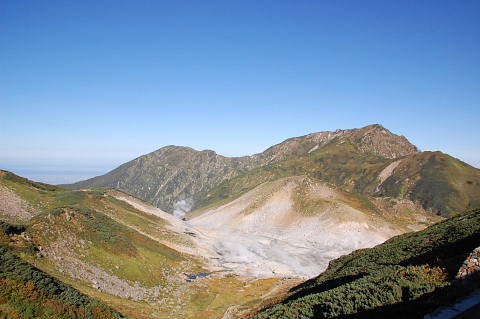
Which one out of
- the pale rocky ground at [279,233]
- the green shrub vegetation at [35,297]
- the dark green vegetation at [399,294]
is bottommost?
the pale rocky ground at [279,233]

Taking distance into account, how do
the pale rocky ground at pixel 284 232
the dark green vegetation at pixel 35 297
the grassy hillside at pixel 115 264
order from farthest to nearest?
the pale rocky ground at pixel 284 232
the grassy hillside at pixel 115 264
the dark green vegetation at pixel 35 297

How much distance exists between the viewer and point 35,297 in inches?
1211

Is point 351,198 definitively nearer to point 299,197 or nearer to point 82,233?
point 299,197

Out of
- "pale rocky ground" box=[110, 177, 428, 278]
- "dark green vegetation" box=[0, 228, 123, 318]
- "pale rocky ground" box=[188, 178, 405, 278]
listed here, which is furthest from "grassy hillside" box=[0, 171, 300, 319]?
"pale rocky ground" box=[188, 178, 405, 278]

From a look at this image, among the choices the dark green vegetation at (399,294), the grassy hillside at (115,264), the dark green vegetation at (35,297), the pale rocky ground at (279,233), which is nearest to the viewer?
the dark green vegetation at (399,294)

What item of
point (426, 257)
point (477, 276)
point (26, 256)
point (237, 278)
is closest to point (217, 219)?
point (237, 278)

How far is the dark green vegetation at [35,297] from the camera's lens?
2891cm

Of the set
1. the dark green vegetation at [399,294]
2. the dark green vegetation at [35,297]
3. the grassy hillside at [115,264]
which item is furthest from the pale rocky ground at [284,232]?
the dark green vegetation at [35,297]

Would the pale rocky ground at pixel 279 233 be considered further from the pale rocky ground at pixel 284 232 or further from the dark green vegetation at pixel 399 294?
the dark green vegetation at pixel 399 294

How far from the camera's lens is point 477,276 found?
22422mm

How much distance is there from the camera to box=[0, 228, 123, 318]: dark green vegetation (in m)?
28.9

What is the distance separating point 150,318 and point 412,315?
39.1 m

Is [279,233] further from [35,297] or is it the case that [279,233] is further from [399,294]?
[399,294]

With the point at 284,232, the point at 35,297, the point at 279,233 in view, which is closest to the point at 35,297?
the point at 35,297
